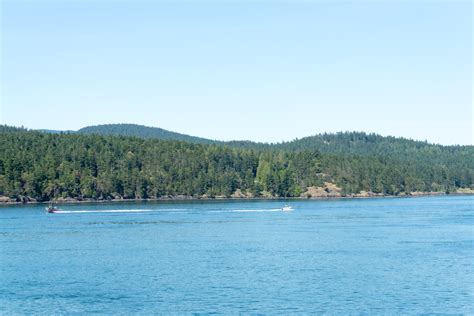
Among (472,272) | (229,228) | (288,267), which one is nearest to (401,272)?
(472,272)

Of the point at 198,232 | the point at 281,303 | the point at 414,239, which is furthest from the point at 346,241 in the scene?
the point at 281,303

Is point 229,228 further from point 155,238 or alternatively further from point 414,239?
point 414,239

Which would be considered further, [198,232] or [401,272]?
[198,232]

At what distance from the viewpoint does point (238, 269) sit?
7769 centimetres

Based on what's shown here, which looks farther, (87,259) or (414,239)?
(414,239)

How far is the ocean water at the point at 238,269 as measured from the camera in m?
60.5

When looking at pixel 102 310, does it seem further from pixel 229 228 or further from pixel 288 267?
pixel 229 228

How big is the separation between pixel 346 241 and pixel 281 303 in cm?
4819

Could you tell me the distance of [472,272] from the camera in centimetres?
7462

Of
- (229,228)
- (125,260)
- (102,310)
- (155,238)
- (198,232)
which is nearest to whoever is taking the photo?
(102,310)

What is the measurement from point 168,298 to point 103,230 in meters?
68.5

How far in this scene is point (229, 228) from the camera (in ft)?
438

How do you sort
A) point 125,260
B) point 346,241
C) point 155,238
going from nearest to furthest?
point 125,260 < point 346,241 < point 155,238

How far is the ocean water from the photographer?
199ft
